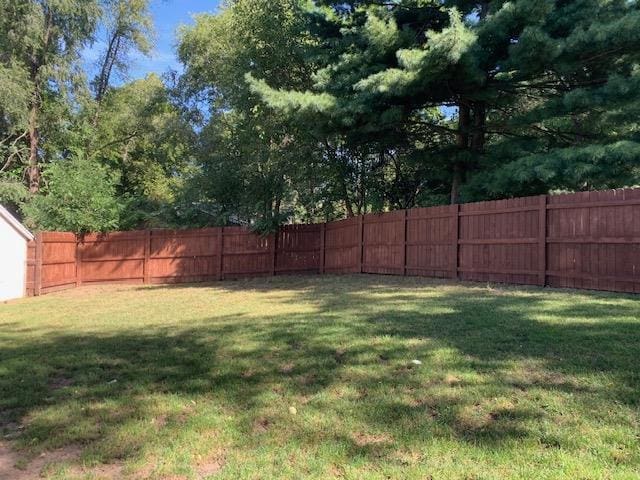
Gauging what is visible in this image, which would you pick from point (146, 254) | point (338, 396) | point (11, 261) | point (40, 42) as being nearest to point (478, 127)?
point (146, 254)

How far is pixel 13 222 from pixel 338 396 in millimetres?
13871

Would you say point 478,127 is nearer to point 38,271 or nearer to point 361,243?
point 361,243

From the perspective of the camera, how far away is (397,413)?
4.05m

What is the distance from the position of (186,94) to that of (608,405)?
2780 cm

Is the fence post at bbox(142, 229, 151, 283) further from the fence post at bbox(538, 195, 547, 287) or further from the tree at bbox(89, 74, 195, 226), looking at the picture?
the fence post at bbox(538, 195, 547, 287)

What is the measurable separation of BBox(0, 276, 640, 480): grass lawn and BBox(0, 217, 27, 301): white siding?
27.7 feet

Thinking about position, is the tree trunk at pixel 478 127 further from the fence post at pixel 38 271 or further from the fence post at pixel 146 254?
the fence post at pixel 38 271

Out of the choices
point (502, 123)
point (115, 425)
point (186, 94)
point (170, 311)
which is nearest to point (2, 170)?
point (186, 94)

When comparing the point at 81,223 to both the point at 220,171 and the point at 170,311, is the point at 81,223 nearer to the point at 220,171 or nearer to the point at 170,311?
the point at 220,171

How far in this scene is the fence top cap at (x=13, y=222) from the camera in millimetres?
15305

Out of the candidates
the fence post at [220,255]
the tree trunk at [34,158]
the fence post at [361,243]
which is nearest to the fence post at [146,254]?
the fence post at [220,255]

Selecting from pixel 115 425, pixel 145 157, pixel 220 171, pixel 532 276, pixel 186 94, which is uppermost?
pixel 186 94

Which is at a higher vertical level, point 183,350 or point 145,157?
point 145,157

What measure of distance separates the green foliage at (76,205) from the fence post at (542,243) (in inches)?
536
